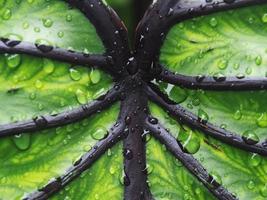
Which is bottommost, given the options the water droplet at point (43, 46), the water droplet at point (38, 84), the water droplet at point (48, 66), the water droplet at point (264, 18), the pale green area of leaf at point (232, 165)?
the pale green area of leaf at point (232, 165)

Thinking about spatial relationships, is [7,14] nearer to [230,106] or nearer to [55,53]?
[55,53]

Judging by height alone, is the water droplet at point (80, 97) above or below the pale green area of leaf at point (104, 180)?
above

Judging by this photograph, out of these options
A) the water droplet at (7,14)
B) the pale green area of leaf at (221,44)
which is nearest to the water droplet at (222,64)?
the pale green area of leaf at (221,44)

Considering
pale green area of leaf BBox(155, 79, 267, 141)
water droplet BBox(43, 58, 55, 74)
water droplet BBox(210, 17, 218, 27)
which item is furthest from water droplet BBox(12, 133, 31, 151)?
water droplet BBox(210, 17, 218, 27)

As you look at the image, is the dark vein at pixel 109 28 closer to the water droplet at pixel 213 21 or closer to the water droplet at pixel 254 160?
the water droplet at pixel 213 21

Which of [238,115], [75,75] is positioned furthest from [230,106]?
[75,75]
